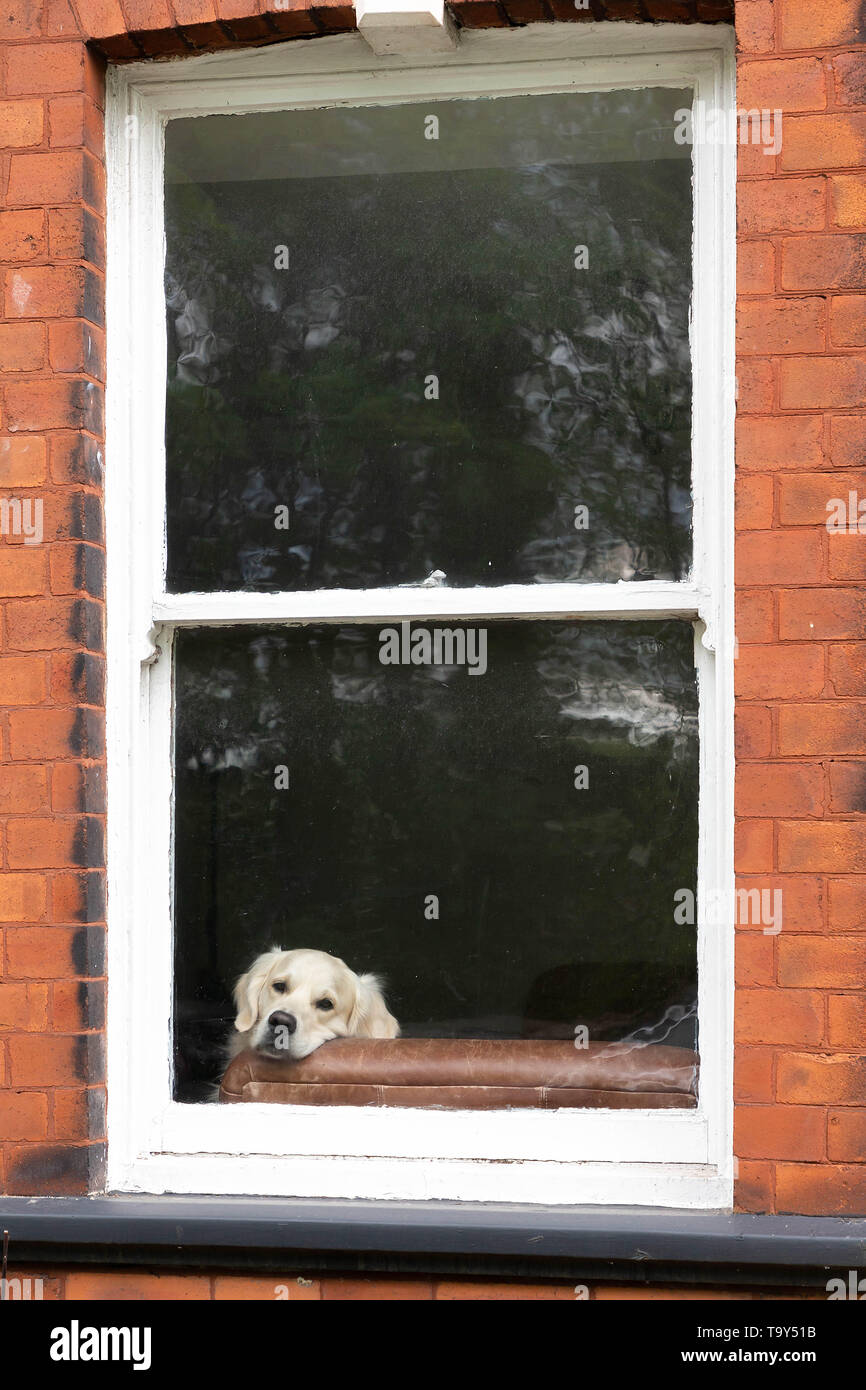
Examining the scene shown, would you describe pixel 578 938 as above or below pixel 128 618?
below

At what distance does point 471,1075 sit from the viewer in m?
2.62

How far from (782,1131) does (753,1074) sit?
11 cm

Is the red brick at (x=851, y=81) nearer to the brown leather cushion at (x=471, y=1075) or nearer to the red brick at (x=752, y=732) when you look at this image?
the red brick at (x=752, y=732)

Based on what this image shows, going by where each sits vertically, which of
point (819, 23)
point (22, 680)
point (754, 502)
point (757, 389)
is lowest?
point (22, 680)

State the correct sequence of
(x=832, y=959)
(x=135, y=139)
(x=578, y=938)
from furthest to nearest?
1. (x=135, y=139)
2. (x=578, y=938)
3. (x=832, y=959)

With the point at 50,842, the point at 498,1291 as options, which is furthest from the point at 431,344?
the point at 498,1291

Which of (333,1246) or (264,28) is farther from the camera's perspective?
(264,28)

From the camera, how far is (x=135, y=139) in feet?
9.14

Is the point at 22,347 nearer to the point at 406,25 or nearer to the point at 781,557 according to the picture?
the point at 406,25

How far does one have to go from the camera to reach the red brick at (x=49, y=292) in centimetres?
264
